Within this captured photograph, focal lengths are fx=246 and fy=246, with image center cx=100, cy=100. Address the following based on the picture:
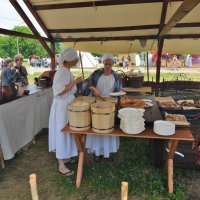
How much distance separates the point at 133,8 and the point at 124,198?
13.1 feet

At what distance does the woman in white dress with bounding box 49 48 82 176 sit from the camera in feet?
9.00

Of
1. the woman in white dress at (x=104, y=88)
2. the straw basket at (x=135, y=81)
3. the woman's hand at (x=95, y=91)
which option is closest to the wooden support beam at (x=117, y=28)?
the straw basket at (x=135, y=81)

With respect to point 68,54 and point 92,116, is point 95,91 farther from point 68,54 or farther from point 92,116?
point 92,116

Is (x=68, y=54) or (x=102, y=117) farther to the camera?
(x=68, y=54)

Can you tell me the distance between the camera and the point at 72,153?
3.10 meters

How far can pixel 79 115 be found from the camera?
2.36 metres

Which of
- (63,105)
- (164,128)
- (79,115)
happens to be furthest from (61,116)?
(164,128)

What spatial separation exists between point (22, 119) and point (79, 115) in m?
1.71

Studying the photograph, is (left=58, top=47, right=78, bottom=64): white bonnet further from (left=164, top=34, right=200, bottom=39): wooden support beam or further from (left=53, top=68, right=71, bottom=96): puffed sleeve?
(left=164, top=34, right=200, bottom=39): wooden support beam

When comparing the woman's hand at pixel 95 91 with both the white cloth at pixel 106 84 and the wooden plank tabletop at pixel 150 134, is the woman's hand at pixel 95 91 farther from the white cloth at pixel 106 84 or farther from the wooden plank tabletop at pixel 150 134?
the wooden plank tabletop at pixel 150 134

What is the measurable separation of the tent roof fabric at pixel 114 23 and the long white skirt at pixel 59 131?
2360 mm

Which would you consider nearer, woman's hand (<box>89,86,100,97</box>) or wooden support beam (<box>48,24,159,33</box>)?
woman's hand (<box>89,86,100,97</box>)

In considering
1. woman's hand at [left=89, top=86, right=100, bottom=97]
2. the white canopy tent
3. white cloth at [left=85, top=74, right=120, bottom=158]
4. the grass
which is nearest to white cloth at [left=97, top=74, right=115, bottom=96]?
white cloth at [left=85, top=74, right=120, bottom=158]

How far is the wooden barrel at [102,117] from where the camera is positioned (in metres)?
2.27
